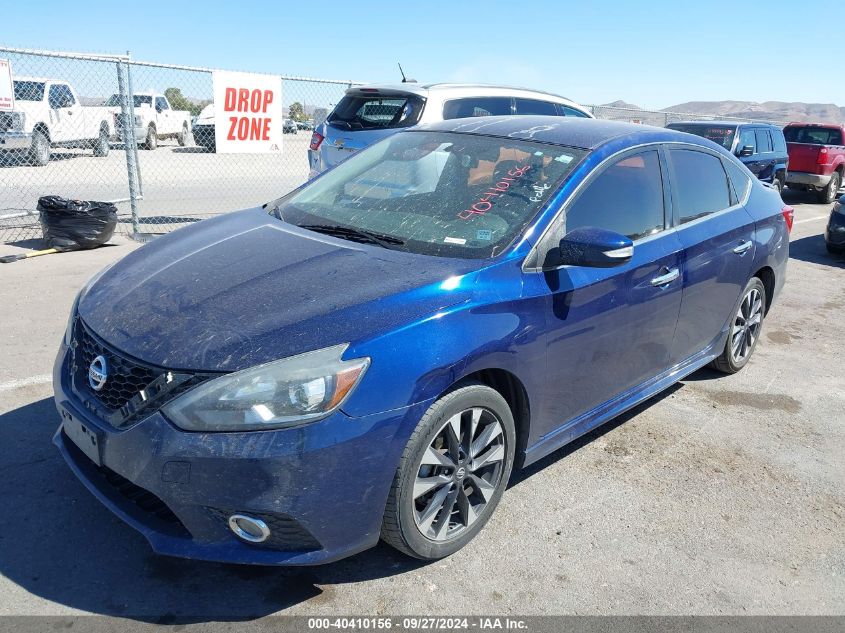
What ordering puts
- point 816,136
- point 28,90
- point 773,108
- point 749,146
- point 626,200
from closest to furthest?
1. point 626,200
2. point 749,146
3. point 28,90
4. point 816,136
5. point 773,108

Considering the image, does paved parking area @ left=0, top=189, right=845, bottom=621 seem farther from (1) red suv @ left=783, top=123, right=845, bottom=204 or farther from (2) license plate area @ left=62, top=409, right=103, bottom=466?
(1) red suv @ left=783, top=123, right=845, bottom=204

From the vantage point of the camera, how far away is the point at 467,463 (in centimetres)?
293

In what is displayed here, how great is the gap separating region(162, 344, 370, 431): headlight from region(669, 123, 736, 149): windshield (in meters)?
12.6

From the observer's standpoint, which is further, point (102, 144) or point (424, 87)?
point (102, 144)

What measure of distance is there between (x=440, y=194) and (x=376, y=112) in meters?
5.32

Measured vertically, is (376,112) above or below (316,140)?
above

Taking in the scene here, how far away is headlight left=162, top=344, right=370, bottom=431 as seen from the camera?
2.38 meters

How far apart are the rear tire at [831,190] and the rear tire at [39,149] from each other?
56.8 feet

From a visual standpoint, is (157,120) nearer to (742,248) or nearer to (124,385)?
(742,248)

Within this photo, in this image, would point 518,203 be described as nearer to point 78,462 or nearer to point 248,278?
point 248,278

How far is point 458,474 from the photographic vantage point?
2898 millimetres

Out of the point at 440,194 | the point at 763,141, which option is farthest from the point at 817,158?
the point at 440,194


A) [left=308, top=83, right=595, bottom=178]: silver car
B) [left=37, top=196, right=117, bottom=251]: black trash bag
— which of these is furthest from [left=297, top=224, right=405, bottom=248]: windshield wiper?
[left=37, top=196, right=117, bottom=251]: black trash bag

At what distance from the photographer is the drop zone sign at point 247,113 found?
8930mm
